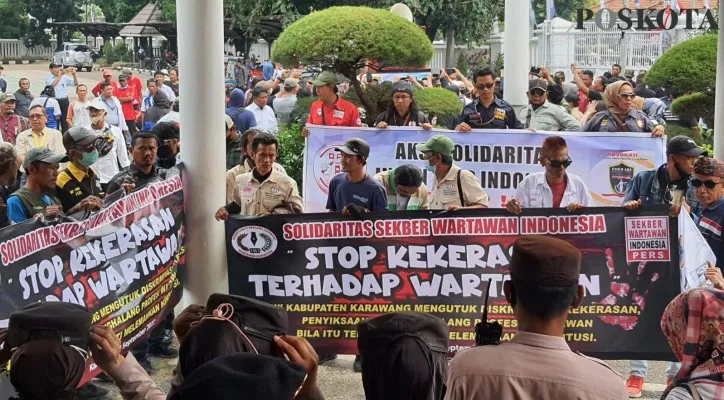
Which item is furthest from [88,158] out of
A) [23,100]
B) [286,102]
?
[23,100]

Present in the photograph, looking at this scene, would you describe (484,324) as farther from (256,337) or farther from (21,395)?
(21,395)

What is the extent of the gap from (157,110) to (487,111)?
956 cm

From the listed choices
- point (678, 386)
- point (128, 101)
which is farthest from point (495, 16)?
point (678, 386)

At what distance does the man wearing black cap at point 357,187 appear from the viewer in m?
7.71

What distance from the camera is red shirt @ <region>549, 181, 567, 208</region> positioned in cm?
745

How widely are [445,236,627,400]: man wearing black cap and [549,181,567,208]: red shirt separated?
415 centimetres

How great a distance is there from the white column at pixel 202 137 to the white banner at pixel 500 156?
2.51m

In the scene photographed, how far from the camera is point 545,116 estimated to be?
10.8m

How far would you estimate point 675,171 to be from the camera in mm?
7160

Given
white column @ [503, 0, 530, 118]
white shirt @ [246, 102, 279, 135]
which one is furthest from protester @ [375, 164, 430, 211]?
white shirt @ [246, 102, 279, 135]

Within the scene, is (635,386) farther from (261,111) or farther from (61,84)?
(61,84)

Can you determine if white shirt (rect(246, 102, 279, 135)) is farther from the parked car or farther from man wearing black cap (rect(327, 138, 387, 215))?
the parked car

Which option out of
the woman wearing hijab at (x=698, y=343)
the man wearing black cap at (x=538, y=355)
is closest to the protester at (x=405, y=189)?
the woman wearing hijab at (x=698, y=343)

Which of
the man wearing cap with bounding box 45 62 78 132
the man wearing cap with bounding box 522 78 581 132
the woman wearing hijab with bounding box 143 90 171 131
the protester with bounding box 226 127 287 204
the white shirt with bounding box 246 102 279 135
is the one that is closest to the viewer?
the protester with bounding box 226 127 287 204
